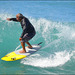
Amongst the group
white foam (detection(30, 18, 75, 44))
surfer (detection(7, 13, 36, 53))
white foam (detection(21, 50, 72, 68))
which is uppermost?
surfer (detection(7, 13, 36, 53))

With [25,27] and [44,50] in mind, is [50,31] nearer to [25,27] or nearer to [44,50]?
[44,50]

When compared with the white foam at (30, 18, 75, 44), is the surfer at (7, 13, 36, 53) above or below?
above

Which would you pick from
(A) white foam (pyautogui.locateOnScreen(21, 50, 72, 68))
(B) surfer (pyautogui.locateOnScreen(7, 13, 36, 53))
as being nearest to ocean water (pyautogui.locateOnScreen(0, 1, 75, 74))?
(A) white foam (pyautogui.locateOnScreen(21, 50, 72, 68))

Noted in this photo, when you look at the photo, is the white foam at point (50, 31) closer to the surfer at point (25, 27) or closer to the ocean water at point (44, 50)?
the ocean water at point (44, 50)

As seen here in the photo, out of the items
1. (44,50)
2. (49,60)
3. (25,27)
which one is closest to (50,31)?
(44,50)

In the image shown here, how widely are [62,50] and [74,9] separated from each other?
15118mm

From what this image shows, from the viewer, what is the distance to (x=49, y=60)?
7895 millimetres

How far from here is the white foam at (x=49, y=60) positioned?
7595mm

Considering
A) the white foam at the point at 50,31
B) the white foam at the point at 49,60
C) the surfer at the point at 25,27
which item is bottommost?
the white foam at the point at 49,60

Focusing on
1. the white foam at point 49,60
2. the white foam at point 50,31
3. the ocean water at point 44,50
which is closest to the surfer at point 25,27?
the white foam at point 49,60

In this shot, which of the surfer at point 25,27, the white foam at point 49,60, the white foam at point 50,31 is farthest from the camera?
the white foam at point 50,31

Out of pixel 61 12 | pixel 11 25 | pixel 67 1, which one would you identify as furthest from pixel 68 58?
pixel 67 1

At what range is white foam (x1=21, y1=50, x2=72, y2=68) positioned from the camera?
760cm

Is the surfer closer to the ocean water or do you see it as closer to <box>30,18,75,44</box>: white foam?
the ocean water
